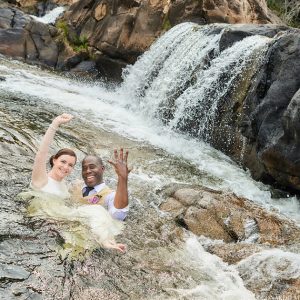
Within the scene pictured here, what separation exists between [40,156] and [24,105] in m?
5.25

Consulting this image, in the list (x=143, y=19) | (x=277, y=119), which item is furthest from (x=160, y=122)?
(x=143, y=19)

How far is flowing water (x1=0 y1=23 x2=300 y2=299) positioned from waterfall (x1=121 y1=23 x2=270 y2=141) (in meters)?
0.03

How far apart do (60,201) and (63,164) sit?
39 centimetres

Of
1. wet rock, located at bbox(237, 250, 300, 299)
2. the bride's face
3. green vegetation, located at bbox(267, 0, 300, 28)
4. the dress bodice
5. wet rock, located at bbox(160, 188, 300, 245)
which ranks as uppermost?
green vegetation, located at bbox(267, 0, 300, 28)

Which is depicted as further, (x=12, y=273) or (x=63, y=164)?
(x=63, y=164)

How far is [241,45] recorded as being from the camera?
9.95 m

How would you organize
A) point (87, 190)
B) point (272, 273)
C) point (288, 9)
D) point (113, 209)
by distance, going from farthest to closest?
point (288, 9)
point (87, 190)
point (113, 209)
point (272, 273)

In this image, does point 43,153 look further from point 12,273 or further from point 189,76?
point 189,76

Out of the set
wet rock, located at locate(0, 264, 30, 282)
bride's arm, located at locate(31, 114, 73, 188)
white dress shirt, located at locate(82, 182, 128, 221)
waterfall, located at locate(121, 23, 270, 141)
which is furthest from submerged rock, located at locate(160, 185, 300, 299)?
waterfall, located at locate(121, 23, 270, 141)

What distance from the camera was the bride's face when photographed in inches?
177

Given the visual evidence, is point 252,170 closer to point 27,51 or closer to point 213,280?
point 213,280

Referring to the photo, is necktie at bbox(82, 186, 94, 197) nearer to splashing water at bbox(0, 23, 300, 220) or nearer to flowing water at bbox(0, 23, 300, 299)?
flowing water at bbox(0, 23, 300, 299)

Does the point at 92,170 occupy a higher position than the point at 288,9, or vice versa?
the point at 288,9

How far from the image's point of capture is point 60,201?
14.8ft
